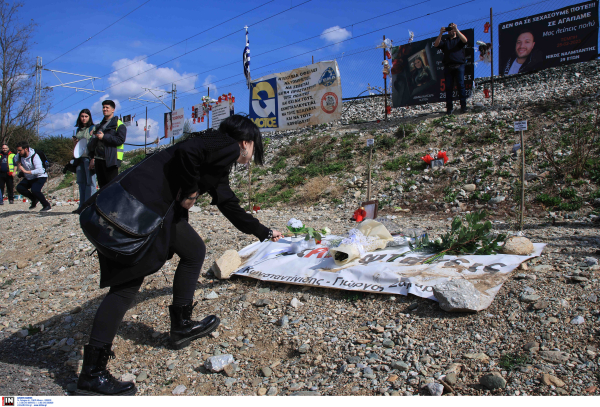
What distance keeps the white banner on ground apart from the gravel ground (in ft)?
0.24

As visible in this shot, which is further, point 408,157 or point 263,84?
point 263,84

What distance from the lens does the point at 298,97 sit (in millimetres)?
9773

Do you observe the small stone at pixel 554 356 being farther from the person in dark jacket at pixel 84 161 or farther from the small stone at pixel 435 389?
the person in dark jacket at pixel 84 161

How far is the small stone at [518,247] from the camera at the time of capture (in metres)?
2.94

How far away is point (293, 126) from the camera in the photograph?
9.98m

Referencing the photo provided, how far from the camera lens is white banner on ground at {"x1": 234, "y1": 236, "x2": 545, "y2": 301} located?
259 centimetres

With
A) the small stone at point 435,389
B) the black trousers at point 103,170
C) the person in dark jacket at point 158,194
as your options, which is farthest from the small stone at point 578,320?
the black trousers at point 103,170

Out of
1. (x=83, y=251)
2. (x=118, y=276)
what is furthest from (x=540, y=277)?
(x=83, y=251)

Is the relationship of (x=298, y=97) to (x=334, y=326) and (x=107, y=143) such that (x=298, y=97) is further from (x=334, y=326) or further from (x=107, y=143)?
(x=334, y=326)

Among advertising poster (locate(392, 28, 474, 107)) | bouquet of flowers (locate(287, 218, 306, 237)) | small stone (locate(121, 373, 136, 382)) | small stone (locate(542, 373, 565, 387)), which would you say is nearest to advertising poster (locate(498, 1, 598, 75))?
advertising poster (locate(392, 28, 474, 107))

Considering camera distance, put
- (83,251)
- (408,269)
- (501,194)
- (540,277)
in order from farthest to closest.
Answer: (501,194) < (83,251) < (408,269) < (540,277)

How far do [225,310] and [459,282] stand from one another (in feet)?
5.76

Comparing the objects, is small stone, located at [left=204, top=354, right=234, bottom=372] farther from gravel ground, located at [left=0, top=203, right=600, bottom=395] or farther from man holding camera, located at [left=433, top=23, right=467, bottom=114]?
man holding camera, located at [left=433, top=23, right=467, bottom=114]

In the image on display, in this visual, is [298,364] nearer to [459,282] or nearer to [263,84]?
[459,282]
